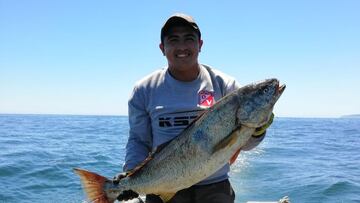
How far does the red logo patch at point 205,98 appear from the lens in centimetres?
462

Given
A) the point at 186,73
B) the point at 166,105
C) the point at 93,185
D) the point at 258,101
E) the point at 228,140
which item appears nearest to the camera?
the point at 228,140

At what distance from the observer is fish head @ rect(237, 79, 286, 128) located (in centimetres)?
362

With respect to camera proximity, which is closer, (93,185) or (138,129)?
(93,185)

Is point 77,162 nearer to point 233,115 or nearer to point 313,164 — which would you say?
point 313,164

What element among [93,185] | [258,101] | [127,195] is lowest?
[127,195]

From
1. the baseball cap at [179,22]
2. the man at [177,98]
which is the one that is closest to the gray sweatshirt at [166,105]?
the man at [177,98]

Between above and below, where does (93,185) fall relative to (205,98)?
below

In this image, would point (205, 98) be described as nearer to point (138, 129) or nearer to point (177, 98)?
point (177, 98)

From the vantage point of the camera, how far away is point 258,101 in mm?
3684

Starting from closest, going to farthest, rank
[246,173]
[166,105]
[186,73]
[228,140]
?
[228,140], [166,105], [186,73], [246,173]

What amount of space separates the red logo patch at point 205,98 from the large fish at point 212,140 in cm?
81

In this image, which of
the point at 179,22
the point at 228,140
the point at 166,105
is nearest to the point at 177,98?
the point at 166,105

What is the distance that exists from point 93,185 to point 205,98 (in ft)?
4.97

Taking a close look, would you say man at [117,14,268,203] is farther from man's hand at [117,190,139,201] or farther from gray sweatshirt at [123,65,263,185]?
man's hand at [117,190,139,201]
